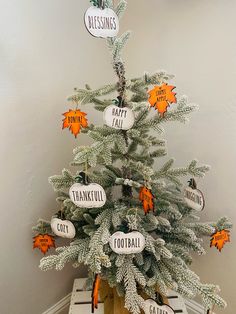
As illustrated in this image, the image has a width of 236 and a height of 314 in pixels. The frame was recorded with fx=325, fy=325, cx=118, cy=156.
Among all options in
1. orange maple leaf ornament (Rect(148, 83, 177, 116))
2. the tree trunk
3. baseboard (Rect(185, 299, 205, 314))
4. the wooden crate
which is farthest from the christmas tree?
baseboard (Rect(185, 299, 205, 314))

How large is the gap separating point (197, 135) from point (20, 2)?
1036mm

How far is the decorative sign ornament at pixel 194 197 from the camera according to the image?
135 cm

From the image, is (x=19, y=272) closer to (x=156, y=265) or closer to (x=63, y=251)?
(x=63, y=251)

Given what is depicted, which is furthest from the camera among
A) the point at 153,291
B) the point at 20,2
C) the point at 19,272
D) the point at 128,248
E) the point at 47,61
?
the point at 19,272

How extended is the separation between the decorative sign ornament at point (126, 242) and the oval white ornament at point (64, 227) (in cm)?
25

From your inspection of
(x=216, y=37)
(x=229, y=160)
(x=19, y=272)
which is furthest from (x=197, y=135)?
(x=19, y=272)

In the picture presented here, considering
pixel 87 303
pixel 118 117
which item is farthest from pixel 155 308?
pixel 118 117

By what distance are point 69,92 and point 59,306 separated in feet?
4.08

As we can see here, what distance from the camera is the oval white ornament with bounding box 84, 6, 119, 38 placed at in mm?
1060

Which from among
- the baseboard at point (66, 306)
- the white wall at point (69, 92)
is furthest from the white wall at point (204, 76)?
the baseboard at point (66, 306)

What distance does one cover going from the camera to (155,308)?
3.92ft

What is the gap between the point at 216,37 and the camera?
149 centimetres

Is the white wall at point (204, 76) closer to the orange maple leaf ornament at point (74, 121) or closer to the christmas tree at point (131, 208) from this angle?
the christmas tree at point (131, 208)

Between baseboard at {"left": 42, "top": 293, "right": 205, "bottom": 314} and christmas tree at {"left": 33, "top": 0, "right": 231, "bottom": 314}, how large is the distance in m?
0.63
